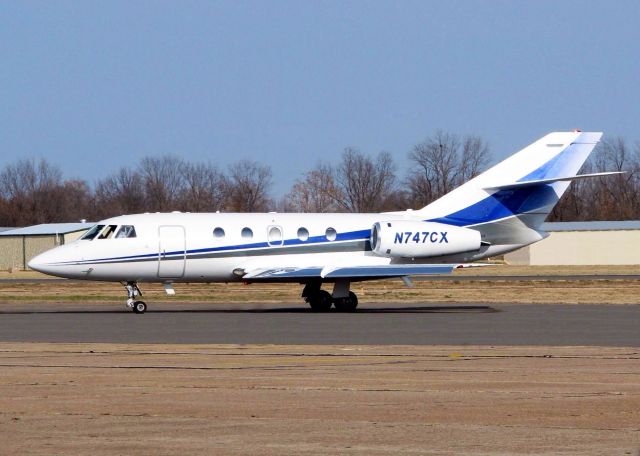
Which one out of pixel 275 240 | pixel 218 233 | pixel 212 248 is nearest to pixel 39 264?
pixel 212 248

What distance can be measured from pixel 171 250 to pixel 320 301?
4720mm

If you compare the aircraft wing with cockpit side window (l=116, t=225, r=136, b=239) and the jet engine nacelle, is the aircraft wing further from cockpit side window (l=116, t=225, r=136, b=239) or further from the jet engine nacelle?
cockpit side window (l=116, t=225, r=136, b=239)

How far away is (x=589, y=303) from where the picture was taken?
37812 millimetres

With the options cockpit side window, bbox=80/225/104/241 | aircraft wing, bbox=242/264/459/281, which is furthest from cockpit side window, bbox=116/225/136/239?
aircraft wing, bbox=242/264/459/281

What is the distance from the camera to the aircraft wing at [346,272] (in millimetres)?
34062

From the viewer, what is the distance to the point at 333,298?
35781mm

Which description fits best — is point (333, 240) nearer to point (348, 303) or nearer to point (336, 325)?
point (348, 303)

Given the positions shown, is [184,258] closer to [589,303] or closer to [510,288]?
[589,303]

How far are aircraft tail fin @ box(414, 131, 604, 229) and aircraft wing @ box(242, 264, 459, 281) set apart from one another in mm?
3039

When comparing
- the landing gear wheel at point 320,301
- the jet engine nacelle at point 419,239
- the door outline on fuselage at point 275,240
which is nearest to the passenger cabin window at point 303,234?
the door outline on fuselage at point 275,240

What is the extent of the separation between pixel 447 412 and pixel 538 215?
991 inches

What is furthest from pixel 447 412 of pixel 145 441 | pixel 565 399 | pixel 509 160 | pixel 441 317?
pixel 509 160

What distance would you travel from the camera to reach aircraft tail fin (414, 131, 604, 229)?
1441 inches

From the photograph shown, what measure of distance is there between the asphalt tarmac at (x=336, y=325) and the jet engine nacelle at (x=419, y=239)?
66.6 inches
